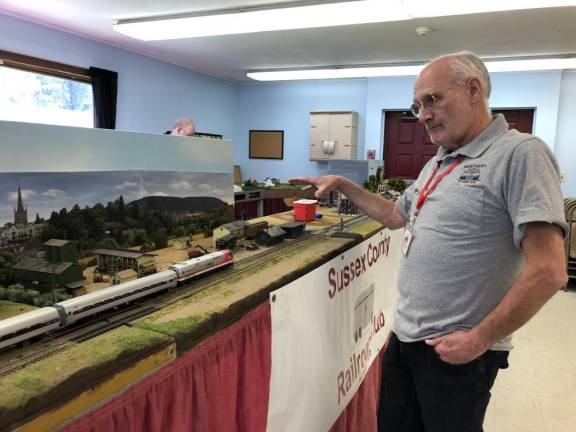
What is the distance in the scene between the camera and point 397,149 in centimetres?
895

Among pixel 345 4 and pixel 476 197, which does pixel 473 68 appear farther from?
pixel 345 4

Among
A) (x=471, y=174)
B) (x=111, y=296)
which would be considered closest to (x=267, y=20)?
(x=471, y=174)

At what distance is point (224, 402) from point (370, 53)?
6530 mm

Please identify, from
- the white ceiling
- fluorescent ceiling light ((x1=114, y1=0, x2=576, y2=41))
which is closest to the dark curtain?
the white ceiling

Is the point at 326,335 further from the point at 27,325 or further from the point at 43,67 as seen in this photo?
the point at 43,67

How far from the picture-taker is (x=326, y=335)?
5.56 ft

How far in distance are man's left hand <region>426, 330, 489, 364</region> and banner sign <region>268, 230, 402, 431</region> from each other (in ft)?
1.45

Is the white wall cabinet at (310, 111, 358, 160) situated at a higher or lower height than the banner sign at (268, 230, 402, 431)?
higher

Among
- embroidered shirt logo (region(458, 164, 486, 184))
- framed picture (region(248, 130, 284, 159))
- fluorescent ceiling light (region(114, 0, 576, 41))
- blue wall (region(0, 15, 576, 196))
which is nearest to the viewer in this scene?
embroidered shirt logo (region(458, 164, 486, 184))

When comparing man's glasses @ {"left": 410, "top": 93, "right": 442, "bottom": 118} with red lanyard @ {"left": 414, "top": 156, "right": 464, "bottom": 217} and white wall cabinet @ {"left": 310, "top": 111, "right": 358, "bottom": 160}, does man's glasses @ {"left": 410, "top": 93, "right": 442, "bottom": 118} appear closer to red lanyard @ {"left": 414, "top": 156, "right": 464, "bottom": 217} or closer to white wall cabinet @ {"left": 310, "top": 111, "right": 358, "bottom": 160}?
red lanyard @ {"left": 414, "top": 156, "right": 464, "bottom": 217}

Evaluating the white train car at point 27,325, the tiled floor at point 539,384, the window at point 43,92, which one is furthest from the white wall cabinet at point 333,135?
the white train car at point 27,325

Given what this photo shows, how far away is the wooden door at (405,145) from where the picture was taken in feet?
28.5

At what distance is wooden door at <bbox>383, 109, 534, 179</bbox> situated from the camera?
8.70 metres

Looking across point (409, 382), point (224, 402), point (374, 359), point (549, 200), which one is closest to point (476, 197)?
point (549, 200)
